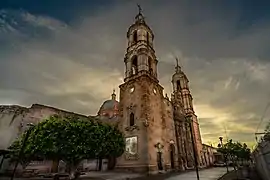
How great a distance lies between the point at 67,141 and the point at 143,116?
12.9m

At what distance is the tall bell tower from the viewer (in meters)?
25.5

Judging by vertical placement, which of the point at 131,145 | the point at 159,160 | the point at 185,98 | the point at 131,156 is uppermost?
the point at 185,98

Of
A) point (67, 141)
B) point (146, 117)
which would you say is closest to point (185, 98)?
point (146, 117)

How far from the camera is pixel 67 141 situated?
1597 cm

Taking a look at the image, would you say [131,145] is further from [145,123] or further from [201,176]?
[201,176]

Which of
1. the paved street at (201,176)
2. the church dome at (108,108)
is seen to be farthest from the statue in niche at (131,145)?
the church dome at (108,108)

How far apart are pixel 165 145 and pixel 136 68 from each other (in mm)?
13699

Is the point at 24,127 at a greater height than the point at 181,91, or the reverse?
the point at 181,91

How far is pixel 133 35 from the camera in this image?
115ft

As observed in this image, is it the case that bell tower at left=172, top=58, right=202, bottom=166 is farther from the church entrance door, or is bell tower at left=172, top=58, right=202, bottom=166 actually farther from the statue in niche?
the statue in niche

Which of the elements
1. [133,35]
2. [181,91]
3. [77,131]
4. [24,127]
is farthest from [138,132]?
[181,91]

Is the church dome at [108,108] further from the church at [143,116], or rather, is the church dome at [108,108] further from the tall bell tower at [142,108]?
the tall bell tower at [142,108]

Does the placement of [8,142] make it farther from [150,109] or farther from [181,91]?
[181,91]

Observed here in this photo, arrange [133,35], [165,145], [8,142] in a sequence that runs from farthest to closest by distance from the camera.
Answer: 1. [133,35]
2. [165,145]
3. [8,142]
